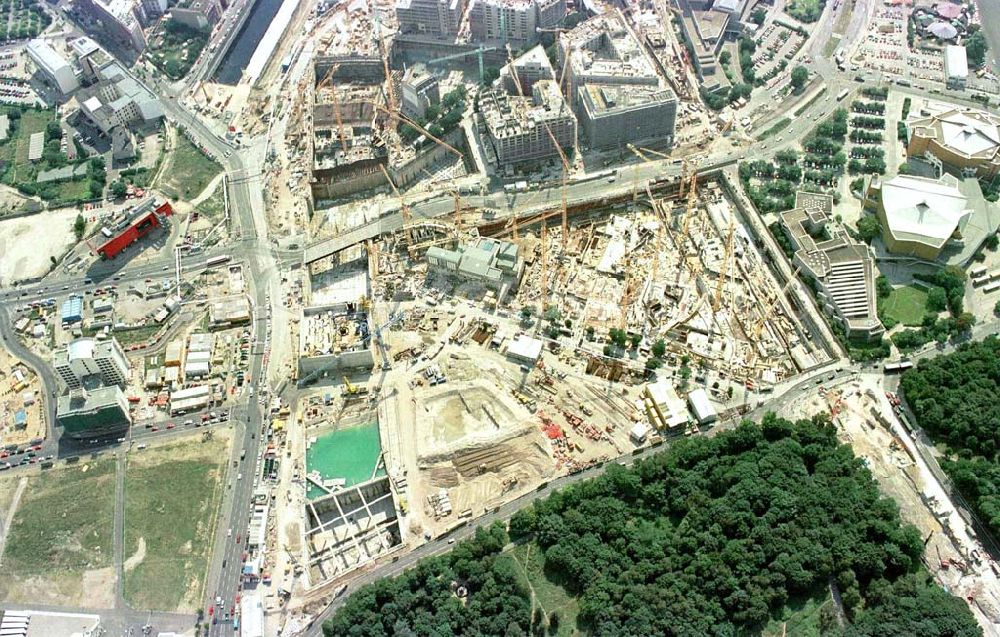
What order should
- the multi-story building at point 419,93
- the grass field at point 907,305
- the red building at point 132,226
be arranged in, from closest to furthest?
the grass field at point 907,305
the red building at point 132,226
the multi-story building at point 419,93

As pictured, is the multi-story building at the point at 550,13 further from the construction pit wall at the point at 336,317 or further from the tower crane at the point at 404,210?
the construction pit wall at the point at 336,317

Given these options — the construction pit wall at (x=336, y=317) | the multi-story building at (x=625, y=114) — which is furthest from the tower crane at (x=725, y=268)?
the construction pit wall at (x=336, y=317)

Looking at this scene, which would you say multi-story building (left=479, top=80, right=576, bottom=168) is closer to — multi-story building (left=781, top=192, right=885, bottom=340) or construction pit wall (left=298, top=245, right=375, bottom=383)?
construction pit wall (left=298, top=245, right=375, bottom=383)

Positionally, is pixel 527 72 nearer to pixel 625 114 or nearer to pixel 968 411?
pixel 625 114

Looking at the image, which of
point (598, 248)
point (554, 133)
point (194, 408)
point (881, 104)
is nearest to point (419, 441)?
point (194, 408)

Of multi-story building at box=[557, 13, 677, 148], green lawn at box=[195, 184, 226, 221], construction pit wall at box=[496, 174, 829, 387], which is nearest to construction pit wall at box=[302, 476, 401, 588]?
construction pit wall at box=[496, 174, 829, 387]

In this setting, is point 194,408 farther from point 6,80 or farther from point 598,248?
point 6,80
